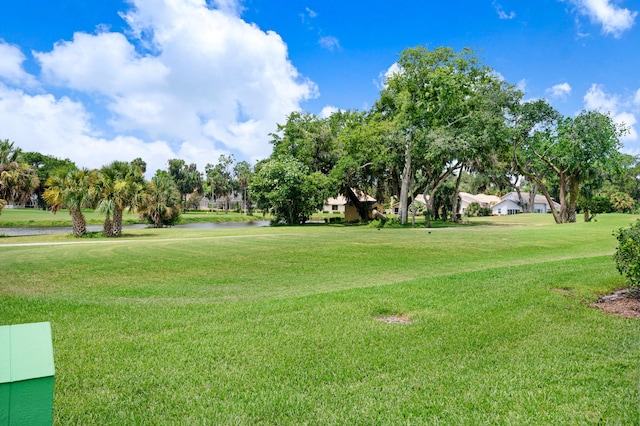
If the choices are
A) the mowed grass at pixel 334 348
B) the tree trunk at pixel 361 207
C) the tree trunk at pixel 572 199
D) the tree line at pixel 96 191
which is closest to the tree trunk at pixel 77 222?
the tree line at pixel 96 191

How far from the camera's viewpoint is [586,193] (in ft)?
133

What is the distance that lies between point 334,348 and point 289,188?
31.4 metres

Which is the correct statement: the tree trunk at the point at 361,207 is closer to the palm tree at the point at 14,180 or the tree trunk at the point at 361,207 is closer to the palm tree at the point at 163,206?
the palm tree at the point at 163,206

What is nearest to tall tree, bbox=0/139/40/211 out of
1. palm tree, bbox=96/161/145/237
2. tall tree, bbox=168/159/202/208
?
palm tree, bbox=96/161/145/237

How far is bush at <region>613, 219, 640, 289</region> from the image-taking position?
624 cm

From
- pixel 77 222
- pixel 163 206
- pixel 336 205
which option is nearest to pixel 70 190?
pixel 77 222

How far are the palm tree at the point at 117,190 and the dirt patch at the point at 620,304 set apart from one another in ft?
70.8

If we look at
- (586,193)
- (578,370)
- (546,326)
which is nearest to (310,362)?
(578,370)

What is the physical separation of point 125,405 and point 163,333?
1.80m

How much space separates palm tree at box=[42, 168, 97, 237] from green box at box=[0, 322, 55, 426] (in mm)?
21864

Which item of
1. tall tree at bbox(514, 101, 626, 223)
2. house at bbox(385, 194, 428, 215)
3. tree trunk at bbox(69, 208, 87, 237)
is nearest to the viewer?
tree trunk at bbox(69, 208, 87, 237)

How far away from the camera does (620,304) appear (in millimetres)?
Result: 6461

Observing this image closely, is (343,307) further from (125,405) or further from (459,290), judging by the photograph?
(125,405)

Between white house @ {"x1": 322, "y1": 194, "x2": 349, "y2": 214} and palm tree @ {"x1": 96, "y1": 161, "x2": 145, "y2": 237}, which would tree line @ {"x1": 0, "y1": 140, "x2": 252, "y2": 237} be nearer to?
palm tree @ {"x1": 96, "y1": 161, "x2": 145, "y2": 237}
